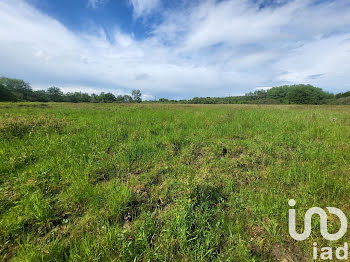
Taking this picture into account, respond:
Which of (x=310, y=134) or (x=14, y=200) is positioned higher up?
(x=310, y=134)

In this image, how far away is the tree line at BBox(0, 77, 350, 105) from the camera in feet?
176

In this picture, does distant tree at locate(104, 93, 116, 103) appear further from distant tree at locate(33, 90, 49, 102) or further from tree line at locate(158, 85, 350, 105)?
tree line at locate(158, 85, 350, 105)

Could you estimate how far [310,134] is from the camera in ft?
18.0

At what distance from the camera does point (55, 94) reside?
7850cm

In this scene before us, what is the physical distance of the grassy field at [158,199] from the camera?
1520mm

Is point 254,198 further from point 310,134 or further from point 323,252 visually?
point 310,134

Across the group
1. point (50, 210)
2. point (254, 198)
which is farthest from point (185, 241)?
point (50, 210)

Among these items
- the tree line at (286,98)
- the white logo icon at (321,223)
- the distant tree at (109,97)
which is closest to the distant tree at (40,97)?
the distant tree at (109,97)

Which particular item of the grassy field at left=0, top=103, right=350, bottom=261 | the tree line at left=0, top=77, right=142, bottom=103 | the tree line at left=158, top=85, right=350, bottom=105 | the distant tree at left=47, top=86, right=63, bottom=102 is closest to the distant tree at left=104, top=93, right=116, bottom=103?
the tree line at left=0, top=77, right=142, bottom=103

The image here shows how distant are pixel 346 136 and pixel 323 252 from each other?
622 centimetres

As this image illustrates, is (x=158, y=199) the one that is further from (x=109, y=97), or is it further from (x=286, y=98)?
(x=109, y=97)

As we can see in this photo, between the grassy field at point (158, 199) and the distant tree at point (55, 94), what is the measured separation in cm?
9479

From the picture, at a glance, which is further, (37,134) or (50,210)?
(37,134)

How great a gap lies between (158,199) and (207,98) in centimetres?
8668
